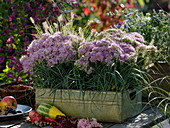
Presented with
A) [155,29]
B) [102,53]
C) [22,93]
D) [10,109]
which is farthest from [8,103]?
[155,29]

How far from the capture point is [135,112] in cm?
331

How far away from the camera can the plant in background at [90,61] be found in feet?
10.1

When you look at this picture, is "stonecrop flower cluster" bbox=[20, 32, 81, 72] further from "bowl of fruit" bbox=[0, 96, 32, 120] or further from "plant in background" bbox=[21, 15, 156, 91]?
"bowl of fruit" bbox=[0, 96, 32, 120]

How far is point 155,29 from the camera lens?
4078 millimetres

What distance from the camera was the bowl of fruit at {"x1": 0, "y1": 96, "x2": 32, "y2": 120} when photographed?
10.6 feet

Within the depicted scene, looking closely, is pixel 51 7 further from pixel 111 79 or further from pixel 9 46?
pixel 111 79

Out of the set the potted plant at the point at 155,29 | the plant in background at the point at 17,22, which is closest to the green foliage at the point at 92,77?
the potted plant at the point at 155,29

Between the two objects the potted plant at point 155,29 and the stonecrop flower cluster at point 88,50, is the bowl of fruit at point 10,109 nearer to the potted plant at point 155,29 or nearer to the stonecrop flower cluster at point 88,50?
the stonecrop flower cluster at point 88,50

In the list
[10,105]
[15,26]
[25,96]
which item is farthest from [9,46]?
[10,105]

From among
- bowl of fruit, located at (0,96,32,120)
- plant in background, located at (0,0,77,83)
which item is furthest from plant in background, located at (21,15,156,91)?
plant in background, located at (0,0,77,83)

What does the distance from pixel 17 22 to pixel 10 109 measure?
1947mm

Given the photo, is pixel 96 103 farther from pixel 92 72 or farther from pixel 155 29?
pixel 155 29

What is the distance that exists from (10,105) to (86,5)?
3.89 metres

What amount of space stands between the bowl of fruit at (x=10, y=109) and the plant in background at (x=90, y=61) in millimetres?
278
